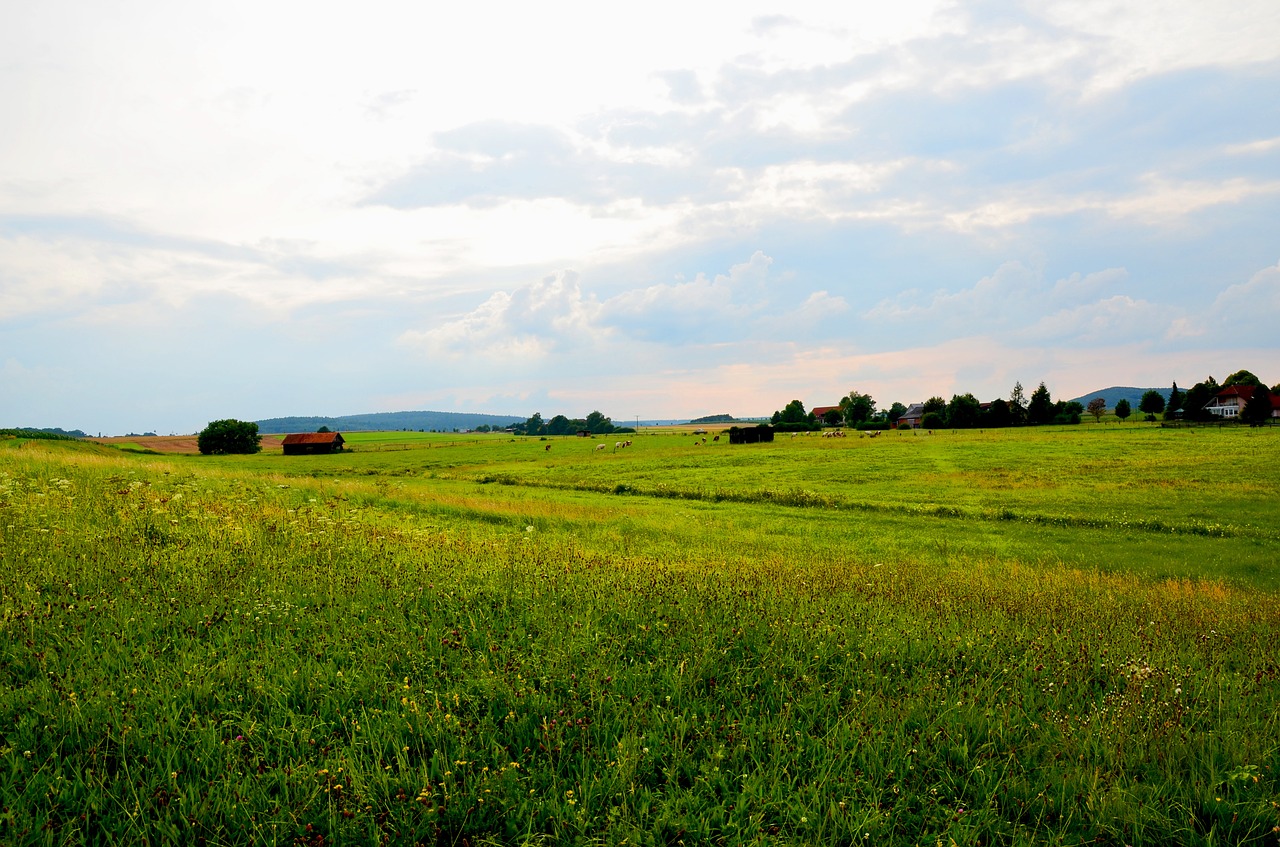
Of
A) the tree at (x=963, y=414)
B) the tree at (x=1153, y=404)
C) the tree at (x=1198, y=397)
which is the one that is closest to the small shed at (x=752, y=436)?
the tree at (x=963, y=414)

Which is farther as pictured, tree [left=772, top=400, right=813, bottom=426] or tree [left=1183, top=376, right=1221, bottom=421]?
tree [left=772, top=400, right=813, bottom=426]

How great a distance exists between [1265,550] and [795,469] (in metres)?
30.4

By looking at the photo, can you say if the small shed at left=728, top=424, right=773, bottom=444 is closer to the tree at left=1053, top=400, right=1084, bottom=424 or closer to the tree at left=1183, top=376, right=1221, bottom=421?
the tree at left=1053, top=400, right=1084, bottom=424

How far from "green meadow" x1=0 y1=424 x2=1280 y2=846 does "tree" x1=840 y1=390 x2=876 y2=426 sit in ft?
570

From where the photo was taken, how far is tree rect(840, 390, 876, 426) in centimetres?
17962

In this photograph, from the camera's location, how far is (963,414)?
143 m

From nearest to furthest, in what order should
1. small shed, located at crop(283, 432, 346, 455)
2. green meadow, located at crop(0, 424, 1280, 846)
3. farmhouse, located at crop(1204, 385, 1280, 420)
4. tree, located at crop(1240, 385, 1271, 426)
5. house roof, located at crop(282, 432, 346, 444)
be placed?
1. green meadow, located at crop(0, 424, 1280, 846)
2. tree, located at crop(1240, 385, 1271, 426)
3. small shed, located at crop(283, 432, 346, 455)
4. house roof, located at crop(282, 432, 346, 444)
5. farmhouse, located at crop(1204, 385, 1280, 420)

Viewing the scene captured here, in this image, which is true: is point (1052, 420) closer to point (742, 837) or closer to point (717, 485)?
point (717, 485)

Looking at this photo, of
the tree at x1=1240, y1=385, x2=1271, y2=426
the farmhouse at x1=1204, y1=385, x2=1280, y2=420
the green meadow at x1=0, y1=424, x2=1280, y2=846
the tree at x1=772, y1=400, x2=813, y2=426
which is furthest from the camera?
the tree at x1=772, y1=400, x2=813, y2=426

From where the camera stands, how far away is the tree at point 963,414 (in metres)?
142

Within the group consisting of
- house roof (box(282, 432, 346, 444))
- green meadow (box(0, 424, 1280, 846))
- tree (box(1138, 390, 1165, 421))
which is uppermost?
tree (box(1138, 390, 1165, 421))

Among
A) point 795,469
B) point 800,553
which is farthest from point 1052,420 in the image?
point 800,553

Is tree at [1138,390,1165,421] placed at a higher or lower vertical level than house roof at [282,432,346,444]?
higher

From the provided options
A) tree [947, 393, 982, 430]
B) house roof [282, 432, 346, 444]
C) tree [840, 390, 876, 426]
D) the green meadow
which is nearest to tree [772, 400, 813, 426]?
tree [840, 390, 876, 426]
